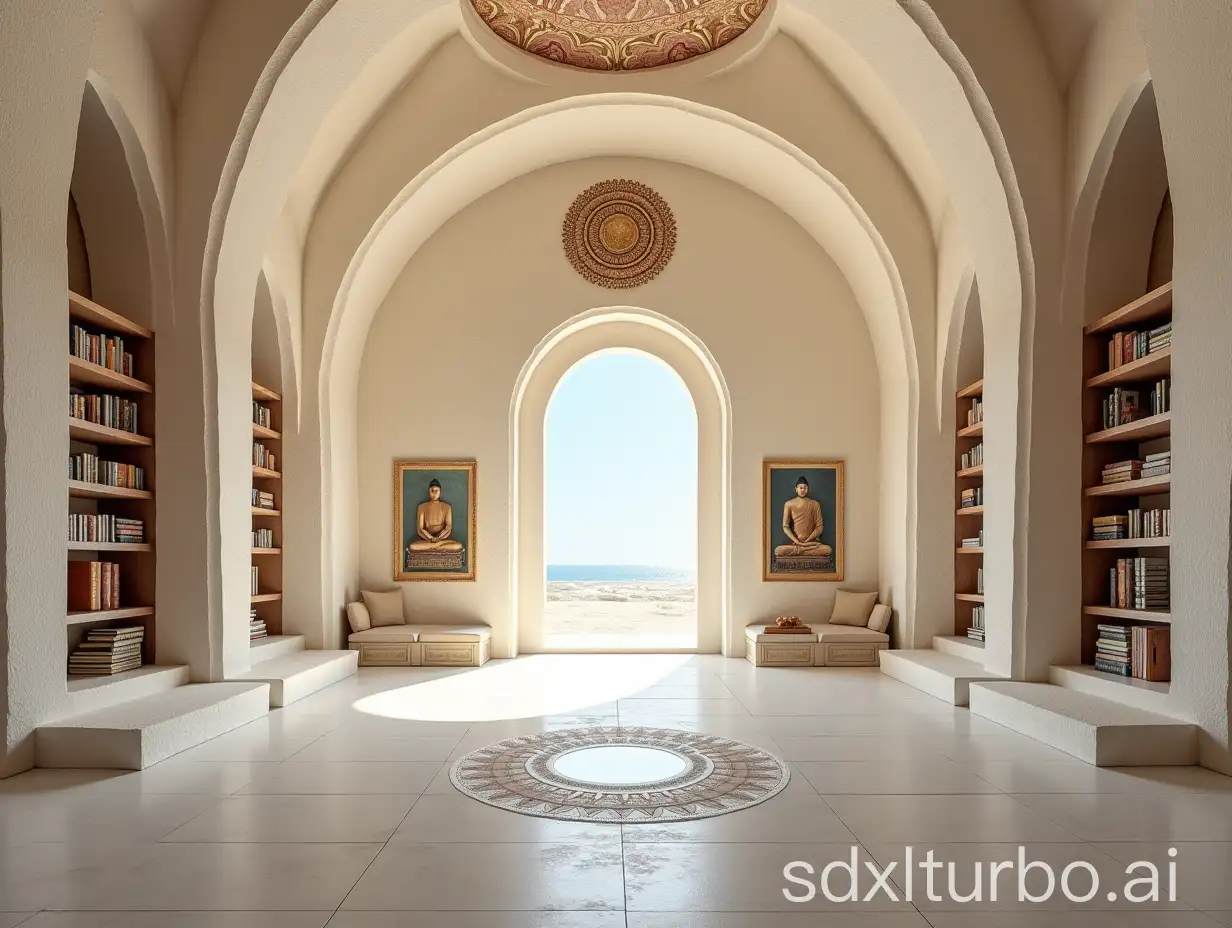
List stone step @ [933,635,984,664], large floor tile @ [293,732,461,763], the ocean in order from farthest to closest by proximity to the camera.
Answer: the ocean < stone step @ [933,635,984,664] < large floor tile @ [293,732,461,763]

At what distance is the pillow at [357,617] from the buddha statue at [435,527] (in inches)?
37.6

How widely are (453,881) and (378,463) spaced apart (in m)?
8.31

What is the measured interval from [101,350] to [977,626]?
26.2ft

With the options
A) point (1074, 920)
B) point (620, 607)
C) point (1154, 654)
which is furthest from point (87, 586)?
point (620, 607)

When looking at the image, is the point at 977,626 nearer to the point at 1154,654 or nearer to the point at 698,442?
the point at 1154,654

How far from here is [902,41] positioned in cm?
767

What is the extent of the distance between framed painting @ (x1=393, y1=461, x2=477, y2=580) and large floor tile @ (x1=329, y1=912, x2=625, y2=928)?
321 inches

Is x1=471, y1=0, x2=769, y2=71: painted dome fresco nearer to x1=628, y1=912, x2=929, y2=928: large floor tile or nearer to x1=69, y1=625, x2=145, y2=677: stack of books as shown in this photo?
x1=69, y1=625, x2=145, y2=677: stack of books

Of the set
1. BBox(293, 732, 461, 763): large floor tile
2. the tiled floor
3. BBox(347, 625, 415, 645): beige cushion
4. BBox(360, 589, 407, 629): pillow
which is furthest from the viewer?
BBox(360, 589, 407, 629): pillow

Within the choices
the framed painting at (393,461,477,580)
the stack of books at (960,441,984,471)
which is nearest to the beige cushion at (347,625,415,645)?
the framed painting at (393,461,477,580)

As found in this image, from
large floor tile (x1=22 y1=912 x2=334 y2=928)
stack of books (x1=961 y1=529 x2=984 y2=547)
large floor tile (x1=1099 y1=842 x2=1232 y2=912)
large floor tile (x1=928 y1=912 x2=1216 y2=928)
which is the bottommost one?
large floor tile (x1=1099 y1=842 x2=1232 y2=912)

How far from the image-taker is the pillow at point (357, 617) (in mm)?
10953

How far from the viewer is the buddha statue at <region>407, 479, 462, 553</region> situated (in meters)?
11.7

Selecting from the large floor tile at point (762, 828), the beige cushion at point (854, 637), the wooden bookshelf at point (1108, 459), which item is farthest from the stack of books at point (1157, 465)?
the beige cushion at point (854, 637)
